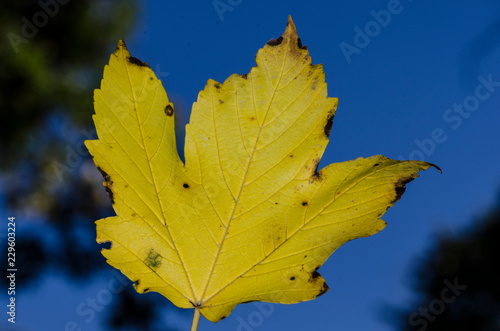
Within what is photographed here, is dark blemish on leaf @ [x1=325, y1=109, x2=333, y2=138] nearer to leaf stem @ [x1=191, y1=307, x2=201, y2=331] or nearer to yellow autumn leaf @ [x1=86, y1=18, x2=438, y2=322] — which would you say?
yellow autumn leaf @ [x1=86, y1=18, x2=438, y2=322]

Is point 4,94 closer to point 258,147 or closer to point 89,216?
point 89,216

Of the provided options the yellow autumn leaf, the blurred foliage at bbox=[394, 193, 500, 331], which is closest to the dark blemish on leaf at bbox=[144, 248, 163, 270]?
the yellow autumn leaf

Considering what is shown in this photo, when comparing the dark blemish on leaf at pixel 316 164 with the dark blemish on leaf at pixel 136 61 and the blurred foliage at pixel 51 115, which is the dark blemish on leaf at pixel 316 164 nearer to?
the dark blemish on leaf at pixel 136 61

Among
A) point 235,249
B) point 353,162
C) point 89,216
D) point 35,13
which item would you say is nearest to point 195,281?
point 235,249

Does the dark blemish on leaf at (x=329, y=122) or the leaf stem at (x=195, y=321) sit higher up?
the dark blemish on leaf at (x=329, y=122)

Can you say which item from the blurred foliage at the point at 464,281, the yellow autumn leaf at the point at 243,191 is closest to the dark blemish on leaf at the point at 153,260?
the yellow autumn leaf at the point at 243,191
